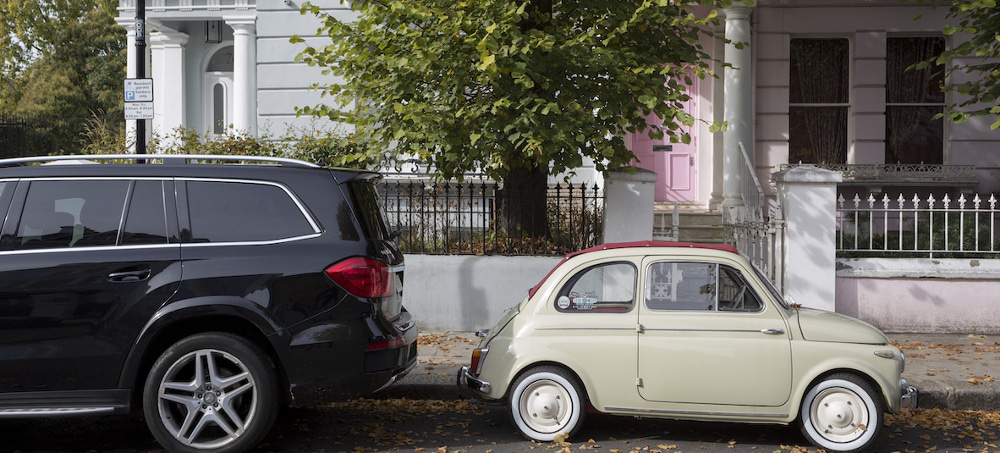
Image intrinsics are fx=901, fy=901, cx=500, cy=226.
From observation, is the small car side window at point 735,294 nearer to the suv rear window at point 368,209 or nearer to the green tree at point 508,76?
the suv rear window at point 368,209

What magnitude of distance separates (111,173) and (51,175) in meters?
0.39

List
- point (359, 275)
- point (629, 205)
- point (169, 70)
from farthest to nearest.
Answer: point (169, 70) < point (629, 205) < point (359, 275)

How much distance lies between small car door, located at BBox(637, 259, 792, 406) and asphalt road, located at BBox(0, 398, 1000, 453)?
41 cm

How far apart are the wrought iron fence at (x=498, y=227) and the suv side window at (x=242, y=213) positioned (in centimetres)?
446

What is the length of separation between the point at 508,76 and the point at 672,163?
257 inches

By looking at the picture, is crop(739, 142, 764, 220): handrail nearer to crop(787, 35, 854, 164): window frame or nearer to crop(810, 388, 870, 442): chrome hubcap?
crop(787, 35, 854, 164): window frame

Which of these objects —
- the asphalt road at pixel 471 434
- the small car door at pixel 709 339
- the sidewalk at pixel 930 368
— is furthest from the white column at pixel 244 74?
the small car door at pixel 709 339

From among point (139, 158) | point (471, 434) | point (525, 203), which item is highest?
point (139, 158)

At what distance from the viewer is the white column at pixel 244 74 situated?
16.3 metres

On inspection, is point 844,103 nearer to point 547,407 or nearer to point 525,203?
point 525,203

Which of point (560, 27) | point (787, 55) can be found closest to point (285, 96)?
point (560, 27)

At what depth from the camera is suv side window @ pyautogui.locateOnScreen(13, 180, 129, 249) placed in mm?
5703

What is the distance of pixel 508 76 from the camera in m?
9.14

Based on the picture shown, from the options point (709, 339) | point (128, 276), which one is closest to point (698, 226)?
point (709, 339)
